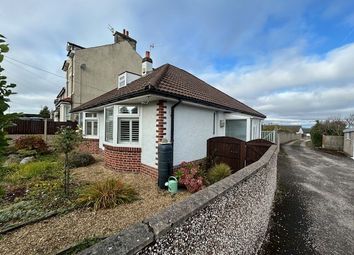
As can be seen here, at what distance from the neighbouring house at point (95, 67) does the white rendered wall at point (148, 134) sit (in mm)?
12692

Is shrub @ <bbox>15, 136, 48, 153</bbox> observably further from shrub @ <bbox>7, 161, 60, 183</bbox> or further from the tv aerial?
the tv aerial

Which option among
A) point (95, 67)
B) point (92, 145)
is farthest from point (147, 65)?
point (95, 67)

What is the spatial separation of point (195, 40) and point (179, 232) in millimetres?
10572

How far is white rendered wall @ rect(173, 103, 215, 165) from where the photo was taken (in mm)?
Result: 7694

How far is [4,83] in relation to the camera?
170 centimetres

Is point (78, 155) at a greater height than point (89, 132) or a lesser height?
lesser

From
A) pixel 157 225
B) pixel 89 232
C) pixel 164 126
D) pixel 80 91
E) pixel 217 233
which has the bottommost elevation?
pixel 89 232

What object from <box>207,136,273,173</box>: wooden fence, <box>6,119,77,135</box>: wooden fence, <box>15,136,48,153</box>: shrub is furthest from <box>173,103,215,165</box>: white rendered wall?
<box>6,119,77,135</box>: wooden fence

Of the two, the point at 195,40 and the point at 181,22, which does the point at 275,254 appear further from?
the point at 195,40

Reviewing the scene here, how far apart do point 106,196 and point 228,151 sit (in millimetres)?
5890

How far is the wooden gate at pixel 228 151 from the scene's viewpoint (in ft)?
27.8

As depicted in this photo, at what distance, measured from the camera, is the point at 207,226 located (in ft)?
7.39

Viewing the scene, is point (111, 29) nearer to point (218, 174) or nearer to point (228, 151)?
point (228, 151)

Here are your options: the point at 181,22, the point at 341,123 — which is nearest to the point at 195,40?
the point at 181,22
